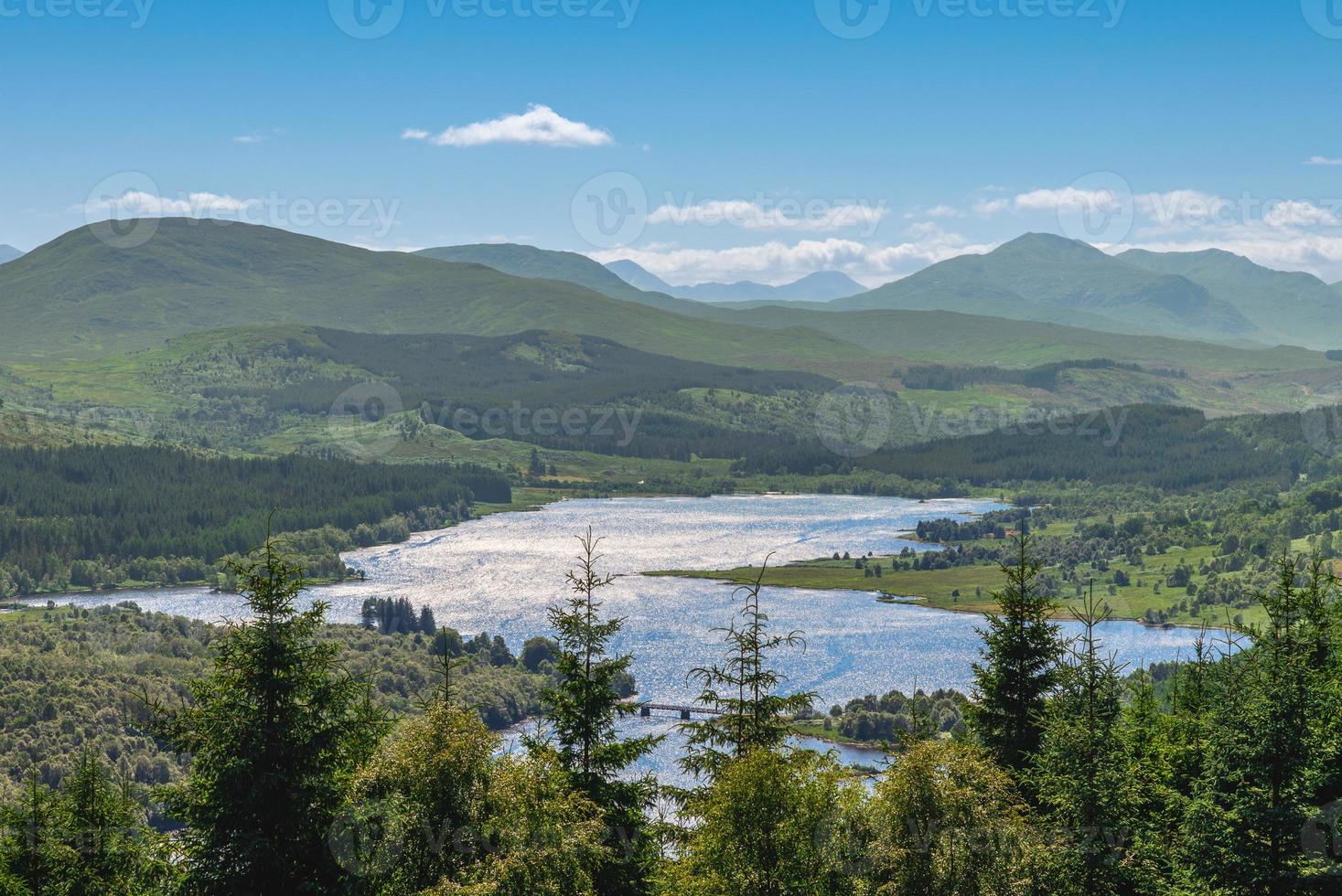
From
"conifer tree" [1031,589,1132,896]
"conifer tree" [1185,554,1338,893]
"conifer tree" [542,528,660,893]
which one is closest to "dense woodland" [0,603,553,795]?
"conifer tree" [542,528,660,893]

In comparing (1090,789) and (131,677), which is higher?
(1090,789)

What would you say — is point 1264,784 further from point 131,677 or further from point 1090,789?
point 131,677

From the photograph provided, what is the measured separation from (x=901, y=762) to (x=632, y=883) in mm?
9940

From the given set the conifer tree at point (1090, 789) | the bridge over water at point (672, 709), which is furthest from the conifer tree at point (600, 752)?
the bridge over water at point (672, 709)

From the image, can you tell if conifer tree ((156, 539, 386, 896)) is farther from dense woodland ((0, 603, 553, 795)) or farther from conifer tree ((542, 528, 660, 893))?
dense woodland ((0, 603, 553, 795))

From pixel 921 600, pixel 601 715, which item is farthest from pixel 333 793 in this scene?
pixel 921 600

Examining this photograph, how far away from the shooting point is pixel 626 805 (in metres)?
38.9

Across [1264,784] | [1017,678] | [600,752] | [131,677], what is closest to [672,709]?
[131,677]

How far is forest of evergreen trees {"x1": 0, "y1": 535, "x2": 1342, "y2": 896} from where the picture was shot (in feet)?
101

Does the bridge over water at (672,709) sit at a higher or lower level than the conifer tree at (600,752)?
lower

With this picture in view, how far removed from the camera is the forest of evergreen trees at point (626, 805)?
1216 inches

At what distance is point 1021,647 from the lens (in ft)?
141

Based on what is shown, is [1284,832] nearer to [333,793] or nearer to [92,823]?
[333,793]

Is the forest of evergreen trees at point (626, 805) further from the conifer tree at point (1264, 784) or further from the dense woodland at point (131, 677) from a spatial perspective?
the dense woodland at point (131, 677)
